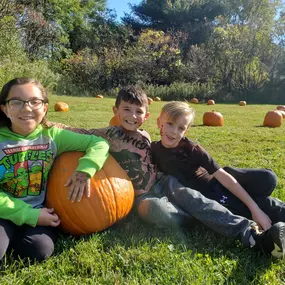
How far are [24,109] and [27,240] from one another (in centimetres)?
86

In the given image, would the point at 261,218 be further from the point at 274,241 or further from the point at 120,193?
the point at 120,193

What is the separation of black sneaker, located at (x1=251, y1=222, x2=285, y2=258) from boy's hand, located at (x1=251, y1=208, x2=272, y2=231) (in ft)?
1.13

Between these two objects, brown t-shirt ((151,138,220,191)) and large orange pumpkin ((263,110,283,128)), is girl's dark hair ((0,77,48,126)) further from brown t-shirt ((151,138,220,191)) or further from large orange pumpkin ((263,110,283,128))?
large orange pumpkin ((263,110,283,128))

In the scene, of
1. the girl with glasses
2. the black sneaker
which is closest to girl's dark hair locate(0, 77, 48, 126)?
the girl with glasses

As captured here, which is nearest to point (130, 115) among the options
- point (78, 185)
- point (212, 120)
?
point (78, 185)

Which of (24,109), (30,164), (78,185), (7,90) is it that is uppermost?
(7,90)

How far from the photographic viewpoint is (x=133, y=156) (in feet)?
9.11

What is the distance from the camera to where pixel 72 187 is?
89.4 inches

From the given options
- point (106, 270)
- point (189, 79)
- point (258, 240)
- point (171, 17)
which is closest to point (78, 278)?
point (106, 270)

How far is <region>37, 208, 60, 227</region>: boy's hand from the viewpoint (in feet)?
7.15

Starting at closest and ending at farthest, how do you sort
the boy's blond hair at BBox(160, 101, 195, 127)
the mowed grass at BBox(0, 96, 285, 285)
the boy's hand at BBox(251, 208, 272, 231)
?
1. the mowed grass at BBox(0, 96, 285, 285)
2. the boy's hand at BBox(251, 208, 272, 231)
3. the boy's blond hair at BBox(160, 101, 195, 127)

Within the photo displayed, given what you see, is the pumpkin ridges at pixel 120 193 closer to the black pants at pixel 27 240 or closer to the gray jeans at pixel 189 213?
the gray jeans at pixel 189 213

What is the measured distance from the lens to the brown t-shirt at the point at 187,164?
277 centimetres

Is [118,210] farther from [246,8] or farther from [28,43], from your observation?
[246,8]
